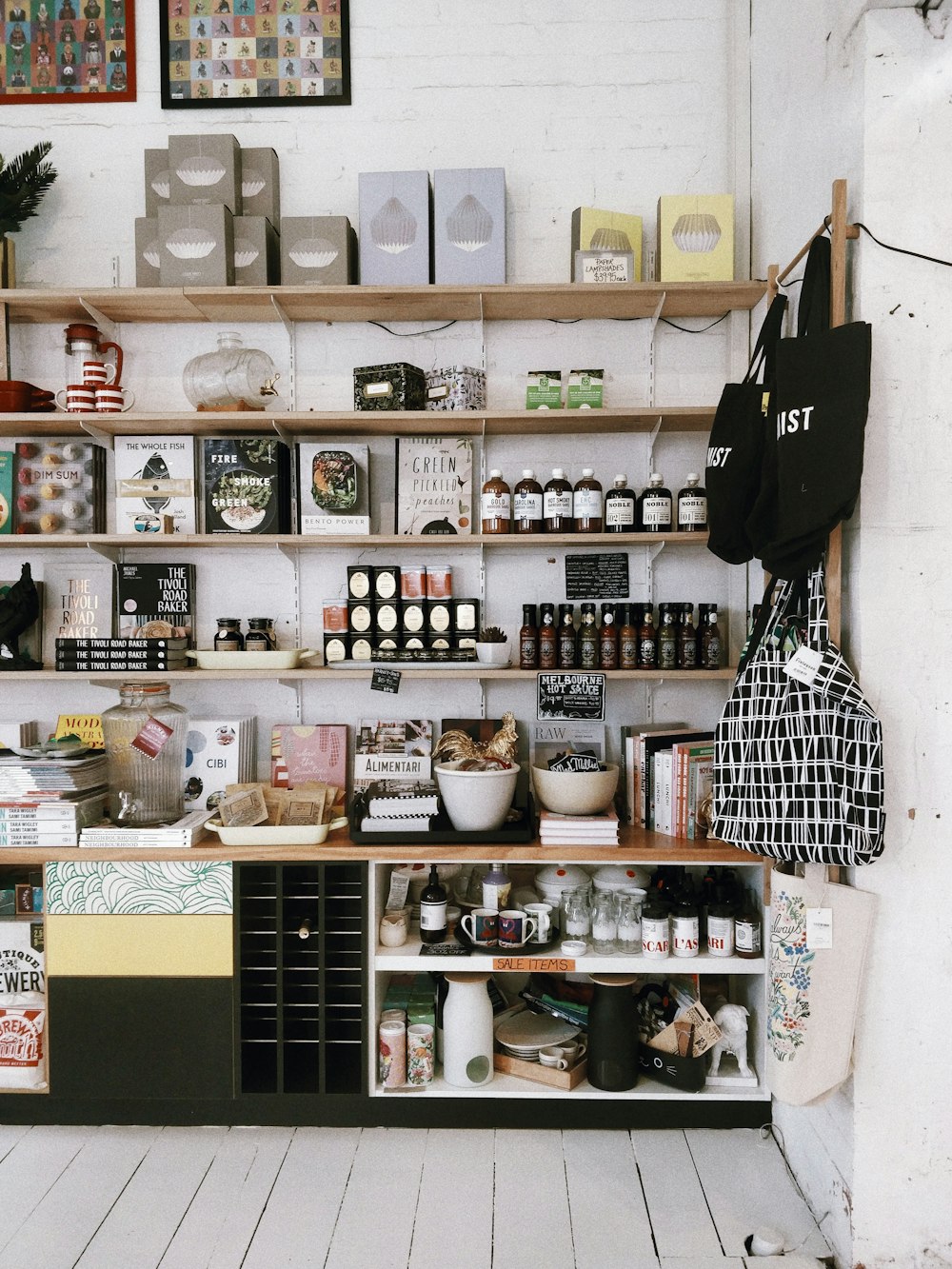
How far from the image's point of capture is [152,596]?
2.85 metres

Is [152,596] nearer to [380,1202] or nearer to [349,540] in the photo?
[349,540]

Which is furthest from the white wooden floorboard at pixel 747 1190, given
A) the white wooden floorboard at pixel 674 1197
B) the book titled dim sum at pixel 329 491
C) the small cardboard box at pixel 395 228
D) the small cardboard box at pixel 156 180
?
the small cardboard box at pixel 156 180

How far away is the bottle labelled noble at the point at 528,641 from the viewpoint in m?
2.65

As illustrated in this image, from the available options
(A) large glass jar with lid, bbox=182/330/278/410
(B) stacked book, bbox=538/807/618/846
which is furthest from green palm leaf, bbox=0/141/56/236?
(B) stacked book, bbox=538/807/618/846

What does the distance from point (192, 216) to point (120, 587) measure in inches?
45.6

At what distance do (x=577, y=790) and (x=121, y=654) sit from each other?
1410 millimetres

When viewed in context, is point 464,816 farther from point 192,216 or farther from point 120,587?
point 192,216

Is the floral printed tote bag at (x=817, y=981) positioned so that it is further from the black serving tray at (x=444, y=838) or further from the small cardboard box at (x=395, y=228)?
the small cardboard box at (x=395, y=228)

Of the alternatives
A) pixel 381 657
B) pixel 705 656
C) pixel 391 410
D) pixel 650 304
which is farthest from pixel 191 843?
pixel 650 304

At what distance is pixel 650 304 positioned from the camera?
2.69m

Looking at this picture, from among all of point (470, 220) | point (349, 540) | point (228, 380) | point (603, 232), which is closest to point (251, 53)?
point (470, 220)

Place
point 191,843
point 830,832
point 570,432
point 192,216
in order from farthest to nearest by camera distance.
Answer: point 570,432, point 192,216, point 191,843, point 830,832

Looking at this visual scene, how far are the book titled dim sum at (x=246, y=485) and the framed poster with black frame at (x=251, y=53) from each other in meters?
1.13

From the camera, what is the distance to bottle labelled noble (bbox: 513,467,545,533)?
262 centimetres
